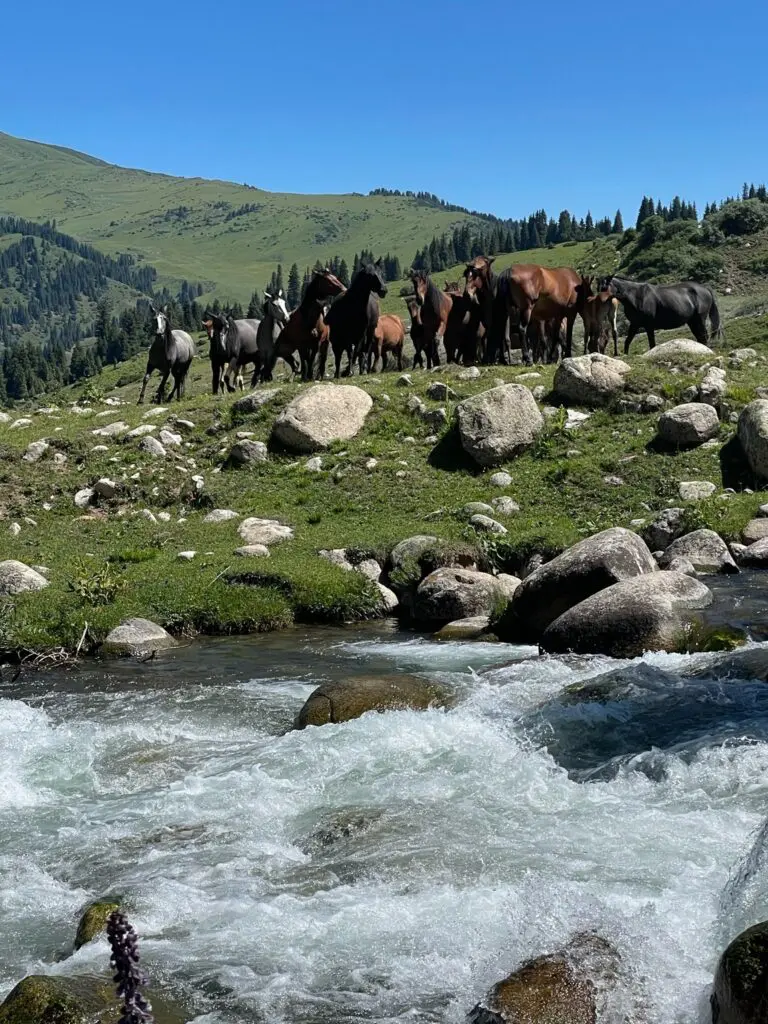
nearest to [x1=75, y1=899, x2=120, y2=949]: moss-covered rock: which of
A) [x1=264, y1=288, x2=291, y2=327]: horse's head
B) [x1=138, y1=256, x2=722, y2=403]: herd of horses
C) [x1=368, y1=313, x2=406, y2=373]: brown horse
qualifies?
[x1=138, y1=256, x2=722, y2=403]: herd of horses

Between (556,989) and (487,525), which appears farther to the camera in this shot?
(487,525)

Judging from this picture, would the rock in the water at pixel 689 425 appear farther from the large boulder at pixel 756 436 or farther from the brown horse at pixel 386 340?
the brown horse at pixel 386 340

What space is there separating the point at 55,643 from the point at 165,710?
3786mm

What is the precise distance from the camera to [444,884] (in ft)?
24.2

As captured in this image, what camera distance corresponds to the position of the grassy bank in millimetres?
16891

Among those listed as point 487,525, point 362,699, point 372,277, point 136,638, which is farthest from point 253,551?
point 372,277

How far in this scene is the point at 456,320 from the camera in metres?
32.1

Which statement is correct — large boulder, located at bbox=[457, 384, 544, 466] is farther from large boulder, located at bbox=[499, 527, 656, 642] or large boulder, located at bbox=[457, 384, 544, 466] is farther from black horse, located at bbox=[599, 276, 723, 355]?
black horse, located at bbox=[599, 276, 723, 355]

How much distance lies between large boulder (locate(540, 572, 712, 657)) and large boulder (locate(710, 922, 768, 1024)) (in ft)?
27.4

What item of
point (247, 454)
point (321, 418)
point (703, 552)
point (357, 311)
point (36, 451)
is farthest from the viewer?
point (357, 311)

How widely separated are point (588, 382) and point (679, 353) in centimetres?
413

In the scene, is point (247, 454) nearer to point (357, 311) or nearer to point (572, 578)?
point (357, 311)

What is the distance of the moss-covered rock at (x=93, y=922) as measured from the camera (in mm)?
6781

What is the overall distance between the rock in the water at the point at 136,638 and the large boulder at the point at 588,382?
1242 centimetres
